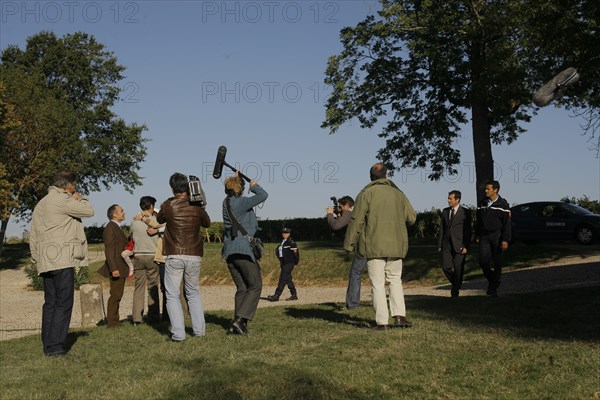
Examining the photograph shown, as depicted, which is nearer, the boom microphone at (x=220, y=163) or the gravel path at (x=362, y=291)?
the boom microphone at (x=220, y=163)

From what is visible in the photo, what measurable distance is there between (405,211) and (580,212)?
20.1m

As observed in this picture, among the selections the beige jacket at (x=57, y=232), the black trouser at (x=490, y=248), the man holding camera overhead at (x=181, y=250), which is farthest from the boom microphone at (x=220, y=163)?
the black trouser at (x=490, y=248)

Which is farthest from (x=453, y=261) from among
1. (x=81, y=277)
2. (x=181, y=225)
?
(x=81, y=277)

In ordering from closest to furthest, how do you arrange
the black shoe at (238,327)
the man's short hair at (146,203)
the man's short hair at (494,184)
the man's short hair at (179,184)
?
the man's short hair at (179,184) → the black shoe at (238,327) → the man's short hair at (146,203) → the man's short hair at (494,184)

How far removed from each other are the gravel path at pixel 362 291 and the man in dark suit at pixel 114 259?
270cm

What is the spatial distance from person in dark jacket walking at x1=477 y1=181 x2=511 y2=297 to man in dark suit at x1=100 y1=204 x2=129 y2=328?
633 cm

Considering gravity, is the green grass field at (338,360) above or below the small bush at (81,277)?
below

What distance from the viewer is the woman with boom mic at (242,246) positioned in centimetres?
979

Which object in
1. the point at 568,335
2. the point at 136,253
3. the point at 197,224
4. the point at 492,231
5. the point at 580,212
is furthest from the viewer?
the point at 580,212

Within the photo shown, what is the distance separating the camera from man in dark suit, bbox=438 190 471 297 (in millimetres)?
13906

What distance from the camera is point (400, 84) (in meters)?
31.5

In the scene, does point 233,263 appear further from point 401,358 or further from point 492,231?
point 492,231

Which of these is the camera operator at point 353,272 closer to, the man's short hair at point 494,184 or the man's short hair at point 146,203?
the man's short hair at point 494,184

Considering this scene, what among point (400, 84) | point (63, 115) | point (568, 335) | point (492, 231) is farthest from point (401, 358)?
point (63, 115)
